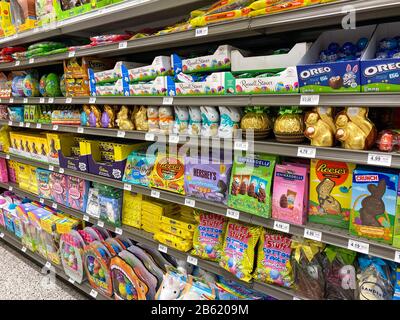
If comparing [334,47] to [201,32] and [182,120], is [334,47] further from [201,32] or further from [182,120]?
[182,120]

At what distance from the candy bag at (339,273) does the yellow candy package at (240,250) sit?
38cm

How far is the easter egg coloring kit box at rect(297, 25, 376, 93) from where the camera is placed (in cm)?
122

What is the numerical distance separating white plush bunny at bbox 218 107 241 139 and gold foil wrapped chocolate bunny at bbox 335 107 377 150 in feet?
1.73

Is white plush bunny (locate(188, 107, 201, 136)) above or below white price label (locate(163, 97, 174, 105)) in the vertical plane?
below

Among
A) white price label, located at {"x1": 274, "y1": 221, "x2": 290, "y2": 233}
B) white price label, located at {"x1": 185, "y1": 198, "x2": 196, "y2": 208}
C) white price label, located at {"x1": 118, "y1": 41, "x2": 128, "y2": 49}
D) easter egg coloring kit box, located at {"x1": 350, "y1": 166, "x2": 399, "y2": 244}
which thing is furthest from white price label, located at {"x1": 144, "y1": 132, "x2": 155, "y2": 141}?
easter egg coloring kit box, located at {"x1": 350, "y1": 166, "x2": 399, "y2": 244}

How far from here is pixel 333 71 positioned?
1.25m

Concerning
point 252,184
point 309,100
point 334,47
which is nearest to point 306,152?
point 309,100

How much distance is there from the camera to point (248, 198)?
1635mm

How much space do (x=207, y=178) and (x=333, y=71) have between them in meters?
0.89

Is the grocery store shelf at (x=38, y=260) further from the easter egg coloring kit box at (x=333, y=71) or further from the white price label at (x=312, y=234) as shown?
the easter egg coloring kit box at (x=333, y=71)

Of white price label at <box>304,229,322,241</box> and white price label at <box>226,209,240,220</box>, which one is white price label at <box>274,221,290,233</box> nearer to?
white price label at <box>304,229,322,241</box>

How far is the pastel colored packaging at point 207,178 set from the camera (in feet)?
5.77
